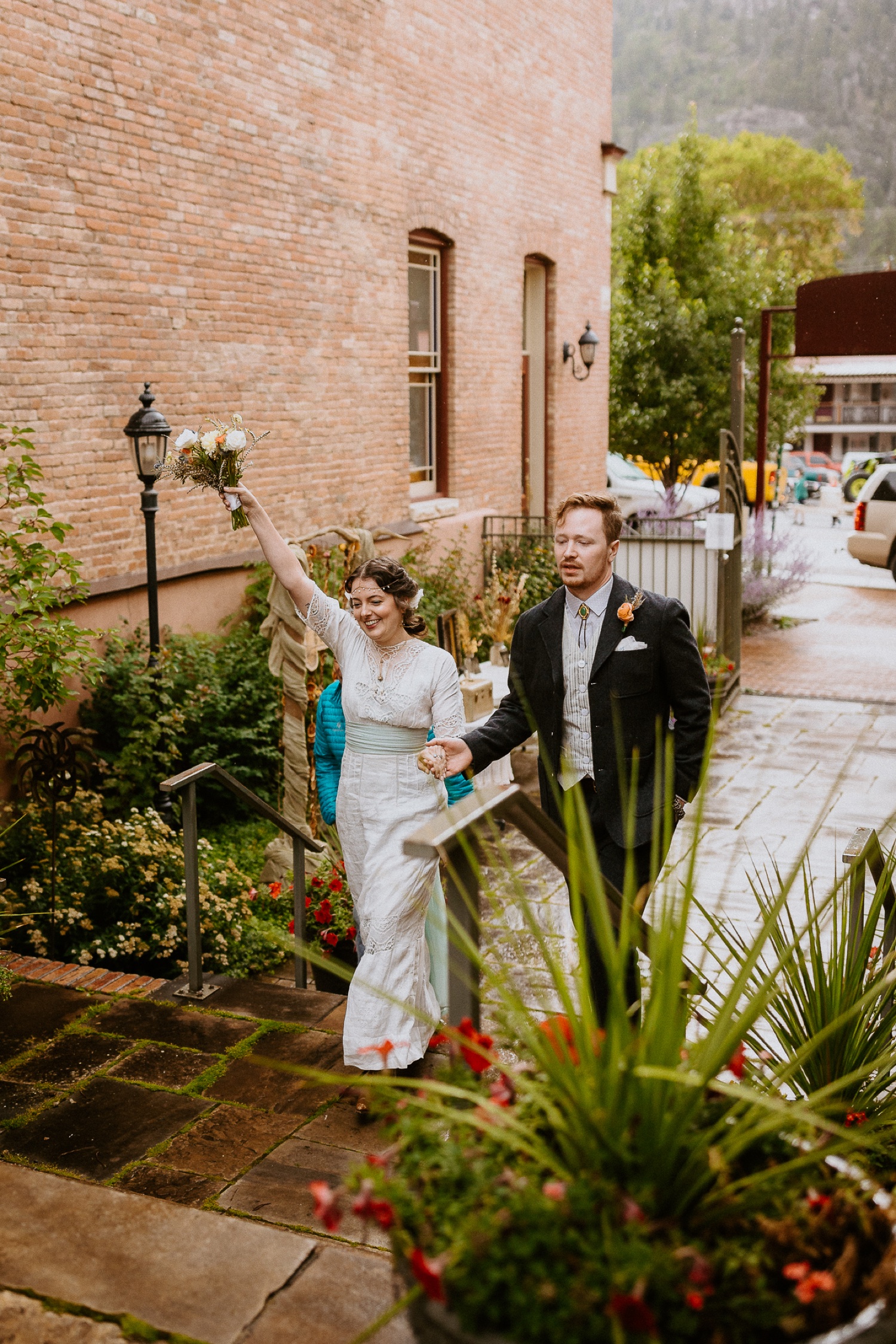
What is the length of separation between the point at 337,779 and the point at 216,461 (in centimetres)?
122

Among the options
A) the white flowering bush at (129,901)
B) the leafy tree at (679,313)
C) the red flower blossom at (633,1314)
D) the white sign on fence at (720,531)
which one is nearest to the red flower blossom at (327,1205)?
the red flower blossom at (633,1314)

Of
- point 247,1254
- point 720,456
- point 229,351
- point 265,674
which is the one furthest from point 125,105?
point 247,1254

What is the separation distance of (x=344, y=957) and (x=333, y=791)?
944 mm

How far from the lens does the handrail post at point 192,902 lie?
15.5ft

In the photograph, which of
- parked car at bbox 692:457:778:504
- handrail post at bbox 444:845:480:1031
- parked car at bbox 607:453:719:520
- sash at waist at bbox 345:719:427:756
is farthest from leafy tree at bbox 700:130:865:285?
handrail post at bbox 444:845:480:1031

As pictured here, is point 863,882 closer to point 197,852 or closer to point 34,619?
point 197,852

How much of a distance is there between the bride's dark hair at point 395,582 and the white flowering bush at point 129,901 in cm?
189

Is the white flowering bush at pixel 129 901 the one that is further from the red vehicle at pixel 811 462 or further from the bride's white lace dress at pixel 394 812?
the red vehicle at pixel 811 462

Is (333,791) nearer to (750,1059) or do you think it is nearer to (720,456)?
(750,1059)

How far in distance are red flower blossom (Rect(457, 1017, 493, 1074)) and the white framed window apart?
10780mm

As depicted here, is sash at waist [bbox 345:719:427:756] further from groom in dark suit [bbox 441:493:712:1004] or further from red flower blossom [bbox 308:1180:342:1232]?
red flower blossom [bbox 308:1180:342:1232]

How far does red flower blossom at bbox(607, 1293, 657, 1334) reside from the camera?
1616 mm

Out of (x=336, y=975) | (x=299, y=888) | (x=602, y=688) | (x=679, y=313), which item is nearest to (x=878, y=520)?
(x=679, y=313)

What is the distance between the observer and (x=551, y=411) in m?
15.7
